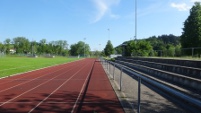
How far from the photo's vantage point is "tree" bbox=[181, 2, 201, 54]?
167ft

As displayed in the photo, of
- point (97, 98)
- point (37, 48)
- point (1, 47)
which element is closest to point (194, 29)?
point (97, 98)

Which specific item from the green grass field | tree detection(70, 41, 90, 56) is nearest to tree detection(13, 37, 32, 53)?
tree detection(70, 41, 90, 56)

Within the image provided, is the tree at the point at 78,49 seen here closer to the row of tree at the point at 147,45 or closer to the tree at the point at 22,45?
the row of tree at the point at 147,45

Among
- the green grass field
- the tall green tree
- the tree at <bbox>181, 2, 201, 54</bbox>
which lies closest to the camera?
the green grass field

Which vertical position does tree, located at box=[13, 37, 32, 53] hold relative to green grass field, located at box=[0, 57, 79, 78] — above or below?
above

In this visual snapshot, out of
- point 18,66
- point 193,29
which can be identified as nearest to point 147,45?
point 193,29

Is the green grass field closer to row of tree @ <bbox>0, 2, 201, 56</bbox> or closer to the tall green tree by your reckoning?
row of tree @ <bbox>0, 2, 201, 56</bbox>

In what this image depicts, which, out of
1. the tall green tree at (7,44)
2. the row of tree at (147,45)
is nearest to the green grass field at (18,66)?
the row of tree at (147,45)

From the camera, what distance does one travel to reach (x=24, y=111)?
7.49 m

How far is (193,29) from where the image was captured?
51.6 m

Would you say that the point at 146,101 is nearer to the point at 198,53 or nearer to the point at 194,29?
the point at 198,53

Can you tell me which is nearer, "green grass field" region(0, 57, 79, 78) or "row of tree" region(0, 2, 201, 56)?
"green grass field" region(0, 57, 79, 78)

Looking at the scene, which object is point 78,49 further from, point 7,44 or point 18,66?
point 18,66

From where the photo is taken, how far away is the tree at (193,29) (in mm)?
50750
